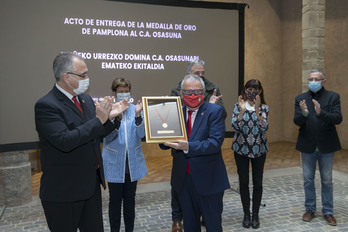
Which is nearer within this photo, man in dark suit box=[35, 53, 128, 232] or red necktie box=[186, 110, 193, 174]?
man in dark suit box=[35, 53, 128, 232]

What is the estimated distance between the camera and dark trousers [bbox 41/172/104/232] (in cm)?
238

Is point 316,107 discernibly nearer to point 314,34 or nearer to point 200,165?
point 200,165

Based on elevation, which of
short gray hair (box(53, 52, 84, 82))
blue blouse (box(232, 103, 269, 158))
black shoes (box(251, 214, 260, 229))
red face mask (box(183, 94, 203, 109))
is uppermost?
short gray hair (box(53, 52, 84, 82))

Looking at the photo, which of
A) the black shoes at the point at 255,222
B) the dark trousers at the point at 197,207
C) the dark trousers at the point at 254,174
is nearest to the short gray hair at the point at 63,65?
the dark trousers at the point at 197,207

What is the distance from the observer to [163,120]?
2.68 m

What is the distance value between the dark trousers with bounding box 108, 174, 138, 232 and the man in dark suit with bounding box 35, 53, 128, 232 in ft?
3.37

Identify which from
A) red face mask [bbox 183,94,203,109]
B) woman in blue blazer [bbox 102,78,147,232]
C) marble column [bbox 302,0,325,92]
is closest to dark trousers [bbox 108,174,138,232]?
woman in blue blazer [bbox 102,78,147,232]

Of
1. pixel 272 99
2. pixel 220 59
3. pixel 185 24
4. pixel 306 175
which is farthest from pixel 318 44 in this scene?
pixel 272 99

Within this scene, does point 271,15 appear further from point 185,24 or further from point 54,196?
point 54,196

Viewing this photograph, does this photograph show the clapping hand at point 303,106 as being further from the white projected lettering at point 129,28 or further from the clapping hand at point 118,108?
the white projected lettering at point 129,28

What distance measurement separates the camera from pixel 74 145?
224 cm

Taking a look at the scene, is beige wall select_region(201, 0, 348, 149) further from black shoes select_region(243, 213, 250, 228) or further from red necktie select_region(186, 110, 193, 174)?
red necktie select_region(186, 110, 193, 174)

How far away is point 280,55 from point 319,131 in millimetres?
8387

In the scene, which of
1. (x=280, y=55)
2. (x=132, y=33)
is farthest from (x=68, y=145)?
(x=280, y=55)
